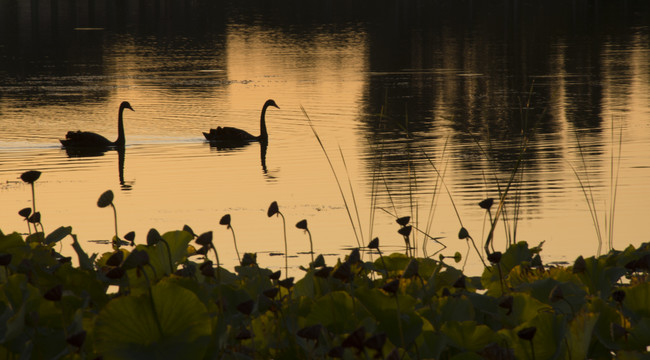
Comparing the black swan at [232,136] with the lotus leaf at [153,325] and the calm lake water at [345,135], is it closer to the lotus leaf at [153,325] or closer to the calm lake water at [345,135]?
the calm lake water at [345,135]

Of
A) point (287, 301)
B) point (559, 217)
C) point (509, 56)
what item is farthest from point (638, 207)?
point (509, 56)

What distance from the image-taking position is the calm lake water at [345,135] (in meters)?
11.4

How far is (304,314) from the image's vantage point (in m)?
4.38

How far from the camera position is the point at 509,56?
1623 inches

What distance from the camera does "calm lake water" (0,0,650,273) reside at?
11.4m

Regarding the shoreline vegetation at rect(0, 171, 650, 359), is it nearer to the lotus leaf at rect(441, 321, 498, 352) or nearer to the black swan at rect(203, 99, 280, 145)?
the lotus leaf at rect(441, 321, 498, 352)

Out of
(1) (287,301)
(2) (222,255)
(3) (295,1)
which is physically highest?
(3) (295,1)

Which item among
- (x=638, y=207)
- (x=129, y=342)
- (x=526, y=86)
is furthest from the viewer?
(x=526, y=86)

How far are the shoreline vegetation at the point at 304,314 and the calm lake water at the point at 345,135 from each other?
1653mm

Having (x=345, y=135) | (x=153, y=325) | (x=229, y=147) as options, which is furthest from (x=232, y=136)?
(x=153, y=325)

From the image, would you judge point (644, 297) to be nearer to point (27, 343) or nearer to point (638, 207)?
point (27, 343)

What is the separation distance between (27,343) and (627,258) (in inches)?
117

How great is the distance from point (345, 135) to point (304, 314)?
16594 millimetres

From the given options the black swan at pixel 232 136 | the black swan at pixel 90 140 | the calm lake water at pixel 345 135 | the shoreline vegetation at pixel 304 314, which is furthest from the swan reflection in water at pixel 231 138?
the shoreline vegetation at pixel 304 314
